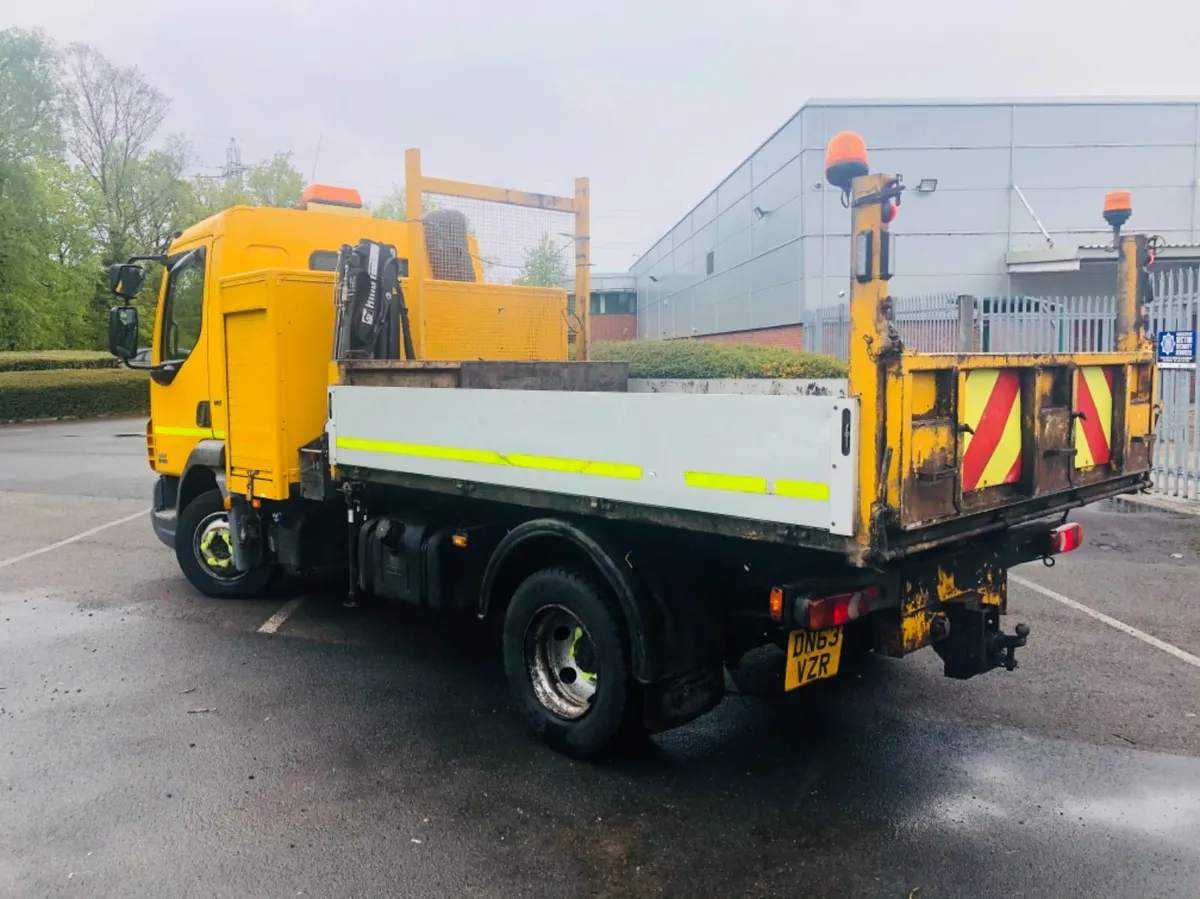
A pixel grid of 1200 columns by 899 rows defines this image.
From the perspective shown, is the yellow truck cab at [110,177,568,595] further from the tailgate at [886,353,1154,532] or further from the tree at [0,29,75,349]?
the tree at [0,29,75,349]

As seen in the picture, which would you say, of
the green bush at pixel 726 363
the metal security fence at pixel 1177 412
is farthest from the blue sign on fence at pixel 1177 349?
the green bush at pixel 726 363

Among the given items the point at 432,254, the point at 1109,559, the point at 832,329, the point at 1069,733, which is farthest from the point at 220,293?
the point at 832,329

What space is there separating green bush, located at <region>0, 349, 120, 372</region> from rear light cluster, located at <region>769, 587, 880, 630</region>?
26928mm

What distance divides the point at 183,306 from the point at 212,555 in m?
1.83

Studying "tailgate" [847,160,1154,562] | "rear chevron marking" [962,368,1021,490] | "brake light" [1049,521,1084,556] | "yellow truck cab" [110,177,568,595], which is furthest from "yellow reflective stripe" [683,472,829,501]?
"yellow truck cab" [110,177,568,595]

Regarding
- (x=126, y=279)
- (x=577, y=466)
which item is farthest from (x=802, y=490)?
(x=126, y=279)

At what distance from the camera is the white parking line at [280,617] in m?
6.28

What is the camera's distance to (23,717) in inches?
188

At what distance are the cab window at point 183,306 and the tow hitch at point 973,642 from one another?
206 inches

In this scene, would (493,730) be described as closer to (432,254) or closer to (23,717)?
Answer: (23,717)

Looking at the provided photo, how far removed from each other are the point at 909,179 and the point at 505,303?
54.7 ft

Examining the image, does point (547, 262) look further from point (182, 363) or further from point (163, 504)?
point (163, 504)

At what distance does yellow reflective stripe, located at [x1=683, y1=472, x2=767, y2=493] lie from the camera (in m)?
3.25

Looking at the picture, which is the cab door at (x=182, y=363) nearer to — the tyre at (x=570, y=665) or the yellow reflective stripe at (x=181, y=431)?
the yellow reflective stripe at (x=181, y=431)
